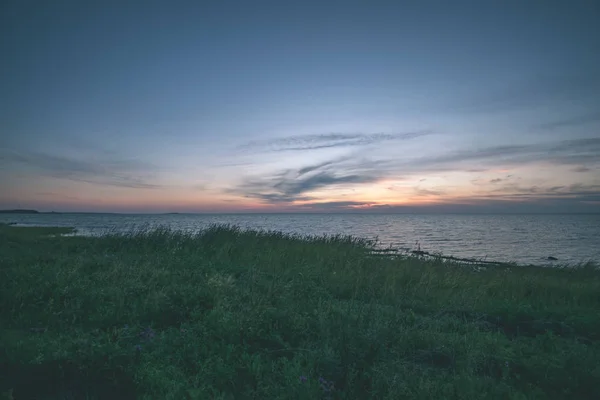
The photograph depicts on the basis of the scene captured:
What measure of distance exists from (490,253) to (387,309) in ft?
95.2

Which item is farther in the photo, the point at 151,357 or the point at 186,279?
the point at 186,279

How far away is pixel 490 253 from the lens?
31000 millimetres

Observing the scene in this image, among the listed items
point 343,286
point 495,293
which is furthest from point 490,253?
point 343,286

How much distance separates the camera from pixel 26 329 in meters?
5.45

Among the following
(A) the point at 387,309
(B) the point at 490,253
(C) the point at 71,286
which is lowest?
(B) the point at 490,253

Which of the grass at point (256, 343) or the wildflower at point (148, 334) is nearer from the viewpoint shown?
the grass at point (256, 343)

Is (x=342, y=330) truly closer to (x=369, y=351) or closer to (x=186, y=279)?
(x=369, y=351)

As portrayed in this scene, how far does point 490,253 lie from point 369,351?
103 ft

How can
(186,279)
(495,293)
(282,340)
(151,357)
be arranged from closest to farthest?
(151,357), (282,340), (186,279), (495,293)

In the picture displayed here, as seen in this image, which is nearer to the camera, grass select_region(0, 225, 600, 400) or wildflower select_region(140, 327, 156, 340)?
grass select_region(0, 225, 600, 400)

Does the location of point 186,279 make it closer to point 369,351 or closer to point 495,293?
point 369,351

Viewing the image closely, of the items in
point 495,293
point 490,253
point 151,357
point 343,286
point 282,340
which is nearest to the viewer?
point 151,357

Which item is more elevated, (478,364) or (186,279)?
(186,279)

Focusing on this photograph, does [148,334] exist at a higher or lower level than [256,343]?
higher
